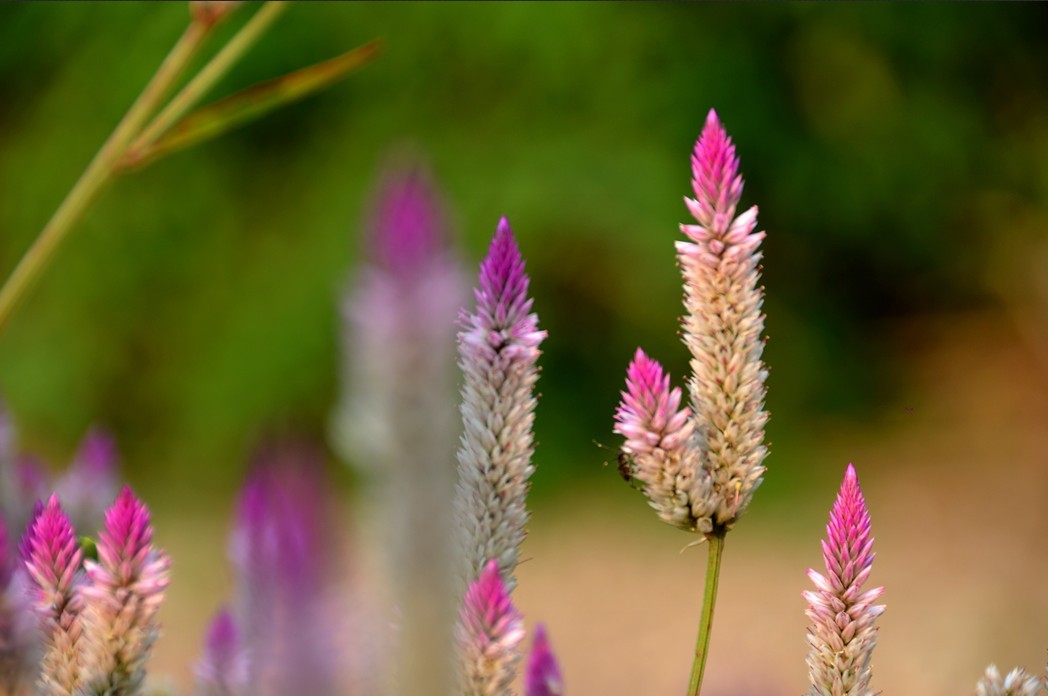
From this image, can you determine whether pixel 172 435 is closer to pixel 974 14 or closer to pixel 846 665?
pixel 974 14

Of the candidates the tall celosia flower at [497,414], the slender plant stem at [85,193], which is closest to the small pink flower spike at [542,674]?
the tall celosia flower at [497,414]

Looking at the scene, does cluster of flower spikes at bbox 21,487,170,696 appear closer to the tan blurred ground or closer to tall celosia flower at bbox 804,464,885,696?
tall celosia flower at bbox 804,464,885,696

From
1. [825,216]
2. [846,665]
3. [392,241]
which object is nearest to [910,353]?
[825,216]

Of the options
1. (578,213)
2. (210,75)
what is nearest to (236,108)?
(210,75)

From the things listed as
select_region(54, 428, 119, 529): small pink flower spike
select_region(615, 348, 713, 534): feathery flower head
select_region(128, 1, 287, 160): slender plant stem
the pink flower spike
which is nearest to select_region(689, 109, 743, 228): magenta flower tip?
the pink flower spike

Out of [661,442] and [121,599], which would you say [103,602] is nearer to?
[121,599]

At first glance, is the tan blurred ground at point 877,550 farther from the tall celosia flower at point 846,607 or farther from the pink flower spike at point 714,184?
the pink flower spike at point 714,184
